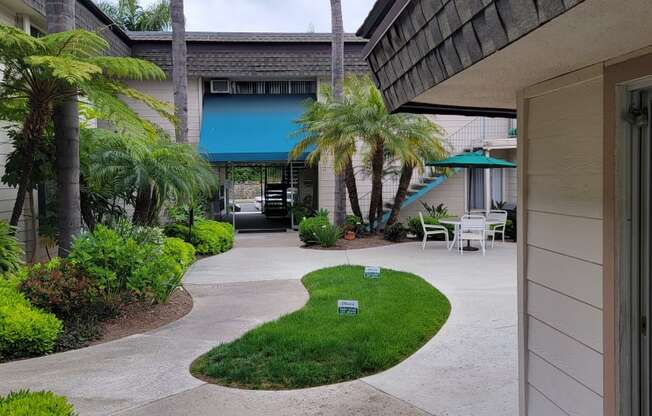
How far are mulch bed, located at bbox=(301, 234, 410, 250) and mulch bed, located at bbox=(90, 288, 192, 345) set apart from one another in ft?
21.8

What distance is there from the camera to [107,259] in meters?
6.96

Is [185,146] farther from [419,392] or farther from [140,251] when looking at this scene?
[419,392]

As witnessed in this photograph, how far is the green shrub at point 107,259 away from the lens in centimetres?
678

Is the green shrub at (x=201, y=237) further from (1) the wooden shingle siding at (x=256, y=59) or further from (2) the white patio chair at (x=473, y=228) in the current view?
(1) the wooden shingle siding at (x=256, y=59)

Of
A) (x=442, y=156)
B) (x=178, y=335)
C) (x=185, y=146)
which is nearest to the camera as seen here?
(x=178, y=335)

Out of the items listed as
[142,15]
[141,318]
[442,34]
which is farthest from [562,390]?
[142,15]

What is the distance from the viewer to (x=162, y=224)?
14.2 metres

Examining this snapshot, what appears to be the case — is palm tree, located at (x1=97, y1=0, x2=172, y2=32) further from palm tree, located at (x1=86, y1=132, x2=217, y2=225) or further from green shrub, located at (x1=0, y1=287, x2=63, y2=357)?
green shrub, located at (x1=0, y1=287, x2=63, y2=357)

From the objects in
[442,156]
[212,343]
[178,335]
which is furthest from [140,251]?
[442,156]

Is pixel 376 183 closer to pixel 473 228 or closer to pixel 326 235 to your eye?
pixel 326 235

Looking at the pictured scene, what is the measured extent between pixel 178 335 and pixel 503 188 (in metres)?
16.0

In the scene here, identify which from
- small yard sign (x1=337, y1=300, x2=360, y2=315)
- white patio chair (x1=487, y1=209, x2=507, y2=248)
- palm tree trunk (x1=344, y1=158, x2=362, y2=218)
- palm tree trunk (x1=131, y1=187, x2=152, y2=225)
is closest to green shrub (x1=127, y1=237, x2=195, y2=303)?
small yard sign (x1=337, y1=300, x2=360, y2=315)

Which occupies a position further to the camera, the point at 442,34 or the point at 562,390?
the point at 562,390

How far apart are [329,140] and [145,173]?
17.2 ft
